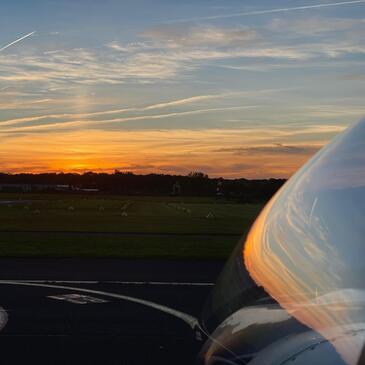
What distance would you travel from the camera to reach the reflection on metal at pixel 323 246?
4.99 ft

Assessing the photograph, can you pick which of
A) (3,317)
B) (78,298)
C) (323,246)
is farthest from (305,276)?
(78,298)

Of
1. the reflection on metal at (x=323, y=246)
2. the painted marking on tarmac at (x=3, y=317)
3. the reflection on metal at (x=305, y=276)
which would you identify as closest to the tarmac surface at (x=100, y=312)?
the painted marking on tarmac at (x=3, y=317)

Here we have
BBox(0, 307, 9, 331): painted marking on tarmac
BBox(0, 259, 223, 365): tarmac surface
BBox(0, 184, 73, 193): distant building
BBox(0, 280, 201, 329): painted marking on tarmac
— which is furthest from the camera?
BBox(0, 184, 73, 193): distant building

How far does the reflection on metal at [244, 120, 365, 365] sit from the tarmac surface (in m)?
2.40

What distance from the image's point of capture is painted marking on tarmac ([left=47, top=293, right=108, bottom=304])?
1049cm

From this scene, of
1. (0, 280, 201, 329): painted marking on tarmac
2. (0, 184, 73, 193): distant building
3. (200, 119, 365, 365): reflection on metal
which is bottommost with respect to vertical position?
(0, 184, 73, 193): distant building

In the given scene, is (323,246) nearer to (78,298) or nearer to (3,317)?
(3,317)

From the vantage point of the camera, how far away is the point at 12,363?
21.7 feet

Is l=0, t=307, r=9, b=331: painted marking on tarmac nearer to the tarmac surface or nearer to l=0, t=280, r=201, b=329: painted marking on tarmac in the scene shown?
the tarmac surface

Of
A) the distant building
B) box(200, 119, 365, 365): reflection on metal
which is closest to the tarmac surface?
box(200, 119, 365, 365): reflection on metal

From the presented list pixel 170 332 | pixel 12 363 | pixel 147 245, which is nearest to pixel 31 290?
pixel 170 332

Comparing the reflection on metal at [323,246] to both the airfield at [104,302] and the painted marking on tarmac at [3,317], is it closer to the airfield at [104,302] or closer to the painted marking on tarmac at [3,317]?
the airfield at [104,302]

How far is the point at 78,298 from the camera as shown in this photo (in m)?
10.8

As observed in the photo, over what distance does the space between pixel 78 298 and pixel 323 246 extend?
9573 millimetres
